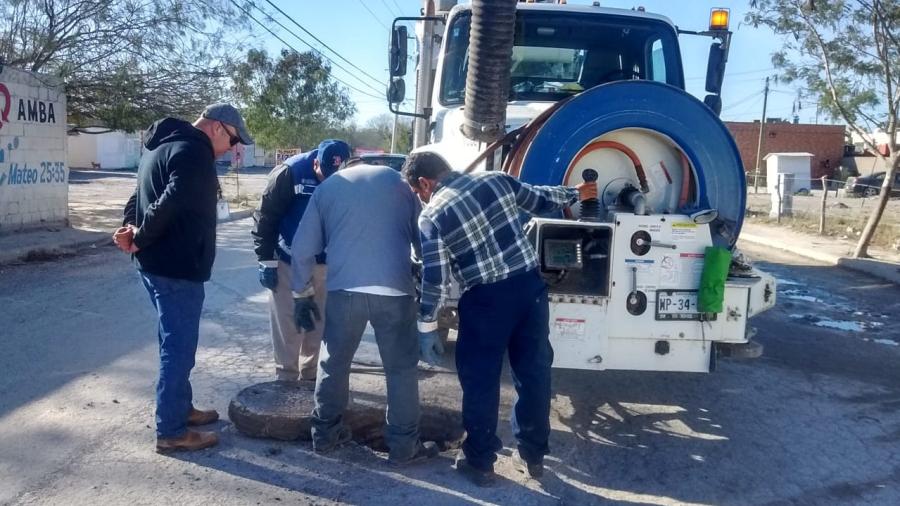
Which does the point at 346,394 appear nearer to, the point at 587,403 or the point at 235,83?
the point at 587,403

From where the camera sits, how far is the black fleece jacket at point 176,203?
4480 mm

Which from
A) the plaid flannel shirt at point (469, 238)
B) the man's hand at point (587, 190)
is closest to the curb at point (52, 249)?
the plaid flannel shirt at point (469, 238)

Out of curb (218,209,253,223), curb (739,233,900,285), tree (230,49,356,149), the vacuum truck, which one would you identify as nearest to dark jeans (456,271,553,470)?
the vacuum truck

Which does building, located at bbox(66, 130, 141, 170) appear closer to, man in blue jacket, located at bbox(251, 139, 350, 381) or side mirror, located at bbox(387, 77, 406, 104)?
side mirror, located at bbox(387, 77, 406, 104)

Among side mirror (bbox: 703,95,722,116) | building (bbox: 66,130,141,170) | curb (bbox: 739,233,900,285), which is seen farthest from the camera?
building (bbox: 66,130,141,170)

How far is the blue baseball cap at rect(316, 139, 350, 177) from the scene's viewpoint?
5.59 metres

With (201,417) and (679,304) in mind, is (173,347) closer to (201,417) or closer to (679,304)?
(201,417)

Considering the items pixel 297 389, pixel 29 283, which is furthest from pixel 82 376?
pixel 29 283

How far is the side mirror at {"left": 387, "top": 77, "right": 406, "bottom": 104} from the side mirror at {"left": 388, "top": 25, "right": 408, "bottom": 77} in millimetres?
203

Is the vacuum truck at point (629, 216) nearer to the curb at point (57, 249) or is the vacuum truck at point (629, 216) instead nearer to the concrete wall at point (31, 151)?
the curb at point (57, 249)

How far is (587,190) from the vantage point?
5.14 m

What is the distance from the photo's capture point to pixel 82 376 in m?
6.08

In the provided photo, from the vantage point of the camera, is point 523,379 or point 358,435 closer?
point 523,379

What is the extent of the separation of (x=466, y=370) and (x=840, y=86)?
15163 mm
